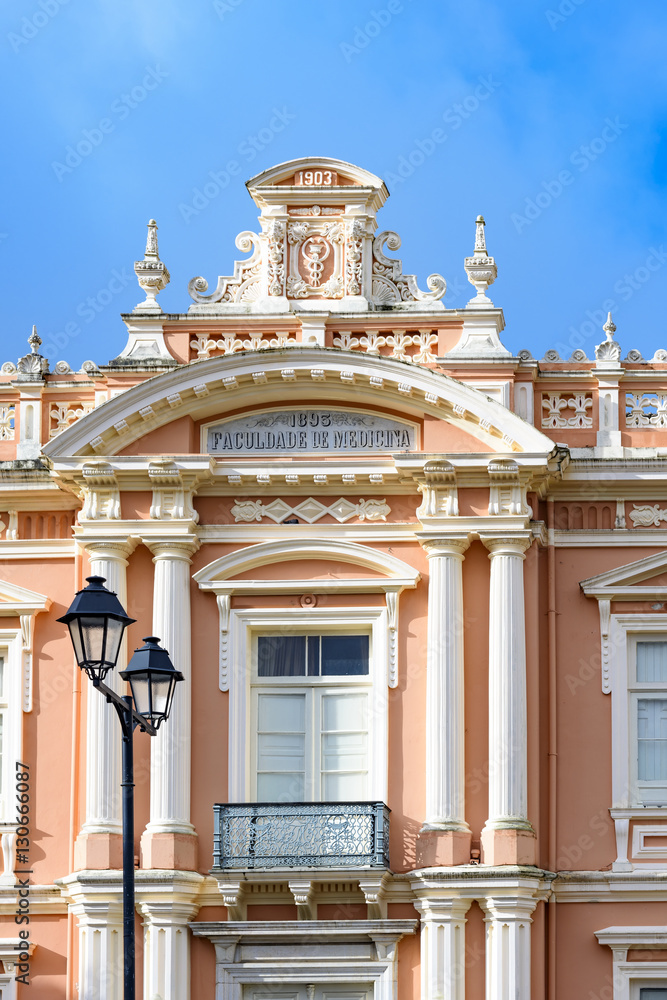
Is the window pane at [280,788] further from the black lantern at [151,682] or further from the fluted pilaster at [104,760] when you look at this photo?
the black lantern at [151,682]

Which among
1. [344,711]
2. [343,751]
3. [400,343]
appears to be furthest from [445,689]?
[400,343]

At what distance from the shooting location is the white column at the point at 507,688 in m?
21.4

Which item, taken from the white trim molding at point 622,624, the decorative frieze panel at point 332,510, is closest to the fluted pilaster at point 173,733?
the decorative frieze panel at point 332,510

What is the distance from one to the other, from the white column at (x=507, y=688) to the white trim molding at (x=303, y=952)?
1.66m

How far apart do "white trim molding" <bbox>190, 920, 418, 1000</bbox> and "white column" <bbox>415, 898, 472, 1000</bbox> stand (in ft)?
1.25

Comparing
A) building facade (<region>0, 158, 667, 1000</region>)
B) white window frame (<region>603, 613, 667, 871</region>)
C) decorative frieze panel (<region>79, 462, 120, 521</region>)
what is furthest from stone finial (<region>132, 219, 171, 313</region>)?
white window frame (<region>603, 613, 667, 871</region>)

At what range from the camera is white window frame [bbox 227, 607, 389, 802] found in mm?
22016

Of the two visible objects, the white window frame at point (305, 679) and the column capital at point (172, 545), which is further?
the column capital at point (172, 545)

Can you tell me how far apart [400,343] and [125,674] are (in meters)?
7.75

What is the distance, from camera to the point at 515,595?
22016 millimetres

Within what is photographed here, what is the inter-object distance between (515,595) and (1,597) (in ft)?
20.2

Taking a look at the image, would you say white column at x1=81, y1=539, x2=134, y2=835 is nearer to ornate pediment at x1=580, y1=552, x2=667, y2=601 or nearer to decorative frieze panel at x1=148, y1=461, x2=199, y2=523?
decorative frieze panel at x1=148, y1=461, x2=199, y2=523

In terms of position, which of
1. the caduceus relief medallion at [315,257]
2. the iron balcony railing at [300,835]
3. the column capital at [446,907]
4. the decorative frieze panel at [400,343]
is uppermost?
the caduceus relief medallion at [315,257]

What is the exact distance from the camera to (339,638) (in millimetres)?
22734
